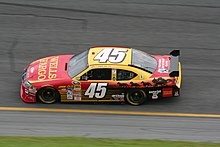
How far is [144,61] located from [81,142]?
438 centimetres

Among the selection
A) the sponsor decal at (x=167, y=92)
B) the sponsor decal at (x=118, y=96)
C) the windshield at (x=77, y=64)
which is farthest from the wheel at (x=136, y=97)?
the windshield at (x=77, y=64)

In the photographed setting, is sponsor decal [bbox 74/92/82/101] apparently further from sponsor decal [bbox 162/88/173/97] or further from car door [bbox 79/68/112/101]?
sponsor decal [bbox 162/88/173/97]

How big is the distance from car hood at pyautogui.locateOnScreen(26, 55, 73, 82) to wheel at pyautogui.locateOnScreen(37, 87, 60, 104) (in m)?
0.29

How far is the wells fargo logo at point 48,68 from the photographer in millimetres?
15320

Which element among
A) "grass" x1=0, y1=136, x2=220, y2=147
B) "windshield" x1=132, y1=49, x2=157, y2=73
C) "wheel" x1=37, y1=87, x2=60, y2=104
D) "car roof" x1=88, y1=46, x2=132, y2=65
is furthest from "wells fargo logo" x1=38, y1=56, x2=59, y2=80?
"grass" x1=0, y1=136, x2=220, y2=147

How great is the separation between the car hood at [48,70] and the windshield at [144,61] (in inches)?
73.6

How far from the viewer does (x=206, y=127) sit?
13992mm

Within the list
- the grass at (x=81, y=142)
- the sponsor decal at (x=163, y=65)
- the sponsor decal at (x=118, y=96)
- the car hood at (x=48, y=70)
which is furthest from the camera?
the sponsor decal at (x=163, y=65)

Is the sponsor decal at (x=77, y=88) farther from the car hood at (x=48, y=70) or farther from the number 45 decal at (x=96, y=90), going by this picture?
the car hood at (x=48, y=70)
